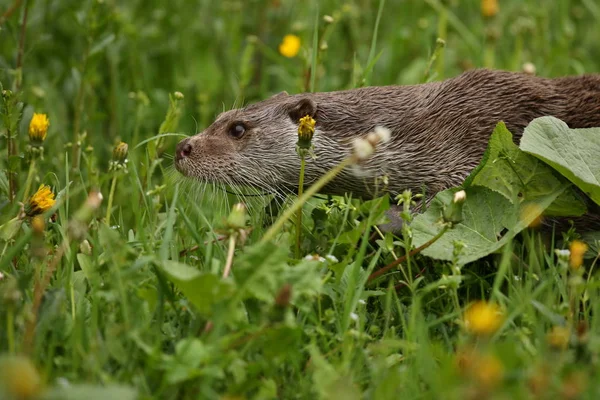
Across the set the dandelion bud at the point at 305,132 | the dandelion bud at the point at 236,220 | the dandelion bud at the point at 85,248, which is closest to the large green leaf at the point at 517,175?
the dandelion bud at the point at 305,132

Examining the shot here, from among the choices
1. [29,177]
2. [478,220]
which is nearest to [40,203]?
[29,177]

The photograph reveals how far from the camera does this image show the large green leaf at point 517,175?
11.4 feet

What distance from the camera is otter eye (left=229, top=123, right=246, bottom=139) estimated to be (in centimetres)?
418

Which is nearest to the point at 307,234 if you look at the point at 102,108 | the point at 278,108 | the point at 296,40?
the point at 278,108

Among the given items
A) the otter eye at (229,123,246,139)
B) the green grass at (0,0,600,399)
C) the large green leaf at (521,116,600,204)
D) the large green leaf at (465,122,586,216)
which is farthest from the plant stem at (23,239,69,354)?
the large green leaf at (521,116,600,204)

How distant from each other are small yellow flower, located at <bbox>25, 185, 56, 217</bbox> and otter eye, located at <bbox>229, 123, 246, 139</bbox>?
1043mm

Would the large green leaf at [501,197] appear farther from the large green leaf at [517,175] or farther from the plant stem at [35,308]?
the plant stem at [35,308]

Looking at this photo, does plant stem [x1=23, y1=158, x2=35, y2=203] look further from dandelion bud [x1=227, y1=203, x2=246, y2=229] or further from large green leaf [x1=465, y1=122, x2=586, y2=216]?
large green leaf [x1=465, y1=122, x2=586, y2=216]

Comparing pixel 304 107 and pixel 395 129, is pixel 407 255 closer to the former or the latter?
pixel 395 129

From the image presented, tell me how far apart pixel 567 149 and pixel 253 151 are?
1.36m

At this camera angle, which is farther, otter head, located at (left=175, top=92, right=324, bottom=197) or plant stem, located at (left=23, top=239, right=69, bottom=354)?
otter head, located at (left=175, top=92, right=324, bottom=197)

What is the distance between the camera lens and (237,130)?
13.7ft

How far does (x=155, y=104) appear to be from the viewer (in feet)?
19.3

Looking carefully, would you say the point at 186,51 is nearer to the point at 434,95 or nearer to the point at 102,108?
the point at 102,108
